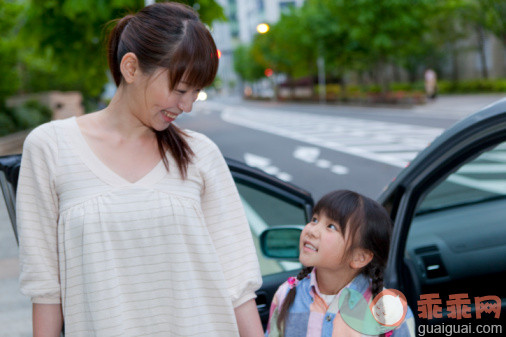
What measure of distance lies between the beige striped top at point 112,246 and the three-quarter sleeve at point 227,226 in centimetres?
4

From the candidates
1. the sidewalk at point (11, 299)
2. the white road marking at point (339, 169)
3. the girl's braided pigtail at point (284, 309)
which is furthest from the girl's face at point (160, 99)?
the white road marking at point (339, 169)

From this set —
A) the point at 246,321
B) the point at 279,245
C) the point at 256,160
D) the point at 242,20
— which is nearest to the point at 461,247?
the point at 279,245

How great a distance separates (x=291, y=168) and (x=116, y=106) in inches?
417

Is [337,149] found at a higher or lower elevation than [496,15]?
lower

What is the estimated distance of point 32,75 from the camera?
2986cm

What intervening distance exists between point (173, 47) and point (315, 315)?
851 millimetres

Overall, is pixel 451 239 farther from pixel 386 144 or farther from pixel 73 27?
pixel 386 144

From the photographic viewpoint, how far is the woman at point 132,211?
1509mm

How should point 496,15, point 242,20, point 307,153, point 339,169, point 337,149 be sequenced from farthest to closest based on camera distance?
1. point 242,20
2. point 496,15
3. point 337,149
4. point 307,153
5. point 339,169

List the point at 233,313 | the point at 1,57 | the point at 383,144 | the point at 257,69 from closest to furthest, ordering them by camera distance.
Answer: the point at 233,313
the point at 383,144
the point at 1,57
the point at 257,69

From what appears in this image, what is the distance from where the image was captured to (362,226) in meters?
1.73

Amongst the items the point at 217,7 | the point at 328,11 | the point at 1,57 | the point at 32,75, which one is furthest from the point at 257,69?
the point at 217,7

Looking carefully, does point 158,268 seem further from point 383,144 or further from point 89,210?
point 383,144

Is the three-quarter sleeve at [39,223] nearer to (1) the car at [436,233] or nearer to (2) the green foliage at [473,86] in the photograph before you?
(1) the car at [436,233]
